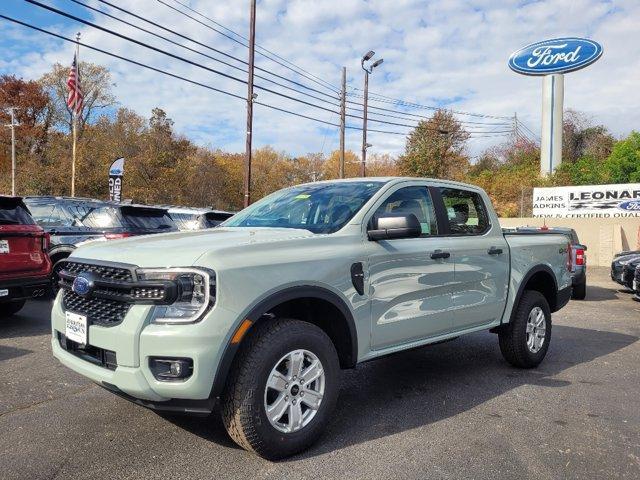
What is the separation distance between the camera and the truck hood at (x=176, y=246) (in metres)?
3.08

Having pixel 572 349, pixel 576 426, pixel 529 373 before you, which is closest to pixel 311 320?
pixel 576 426

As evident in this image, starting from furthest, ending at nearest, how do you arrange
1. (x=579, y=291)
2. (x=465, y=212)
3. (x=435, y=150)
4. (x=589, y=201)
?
(x=435, y=150)
(x=589, y=201)
(x=579, y=291)
(x=465, y=212)

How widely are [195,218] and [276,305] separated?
8890 millimetres

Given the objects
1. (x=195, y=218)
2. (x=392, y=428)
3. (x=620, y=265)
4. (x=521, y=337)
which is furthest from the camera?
(x=620, y=265)

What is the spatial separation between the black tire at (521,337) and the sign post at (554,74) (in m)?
29.0

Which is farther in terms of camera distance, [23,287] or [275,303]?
[23,287]

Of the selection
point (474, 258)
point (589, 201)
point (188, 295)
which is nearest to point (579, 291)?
point (474, 258)

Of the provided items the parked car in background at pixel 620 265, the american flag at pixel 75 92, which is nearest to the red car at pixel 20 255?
the parked car in background at pixel 620 265

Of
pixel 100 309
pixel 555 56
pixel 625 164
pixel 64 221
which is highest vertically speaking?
pixel 555 56

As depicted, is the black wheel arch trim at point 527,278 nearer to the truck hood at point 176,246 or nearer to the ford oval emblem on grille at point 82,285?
the truck hood at point 176,246

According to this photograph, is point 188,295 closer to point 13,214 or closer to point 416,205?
point 416,205

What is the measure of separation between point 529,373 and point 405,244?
2.34m

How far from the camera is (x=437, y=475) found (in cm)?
317

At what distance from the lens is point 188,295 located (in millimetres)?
2988
